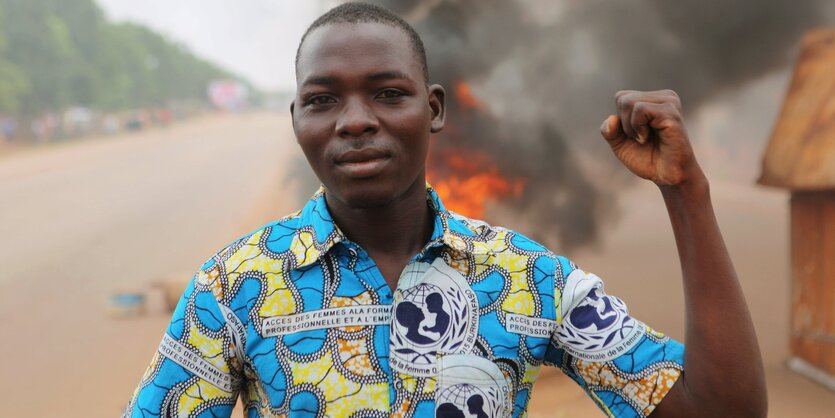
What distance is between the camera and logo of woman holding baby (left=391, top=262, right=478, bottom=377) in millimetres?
1290

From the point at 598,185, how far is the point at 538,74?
225cm

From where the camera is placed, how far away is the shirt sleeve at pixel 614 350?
1363mm

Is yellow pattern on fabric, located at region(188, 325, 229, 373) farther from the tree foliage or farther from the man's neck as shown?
the tree foliage

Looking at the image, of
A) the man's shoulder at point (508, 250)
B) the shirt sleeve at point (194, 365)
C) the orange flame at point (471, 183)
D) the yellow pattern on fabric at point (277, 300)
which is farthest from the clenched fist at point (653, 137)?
the orange flame at point (471, 183)

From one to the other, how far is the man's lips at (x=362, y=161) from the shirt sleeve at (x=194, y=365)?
305 mm

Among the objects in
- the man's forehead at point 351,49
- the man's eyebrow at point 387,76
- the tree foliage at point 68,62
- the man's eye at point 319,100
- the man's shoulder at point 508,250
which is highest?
the tree foliage at point 68,62

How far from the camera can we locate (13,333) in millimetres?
8688

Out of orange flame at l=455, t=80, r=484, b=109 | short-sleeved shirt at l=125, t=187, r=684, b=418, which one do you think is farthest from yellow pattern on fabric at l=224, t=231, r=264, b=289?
orange flame at l=455, t=80, r=484, b=109

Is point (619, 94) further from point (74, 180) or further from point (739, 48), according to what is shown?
point (74, 180)

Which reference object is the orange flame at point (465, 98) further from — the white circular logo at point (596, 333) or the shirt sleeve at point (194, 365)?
the shirt sleeve at point (194, 365)

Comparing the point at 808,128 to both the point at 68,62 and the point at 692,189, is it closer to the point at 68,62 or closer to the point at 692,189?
the point at 692,189

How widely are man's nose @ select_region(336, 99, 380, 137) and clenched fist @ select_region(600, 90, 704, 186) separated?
0.39 m

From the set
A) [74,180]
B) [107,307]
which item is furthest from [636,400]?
[74,180]

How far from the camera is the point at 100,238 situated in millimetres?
15312
